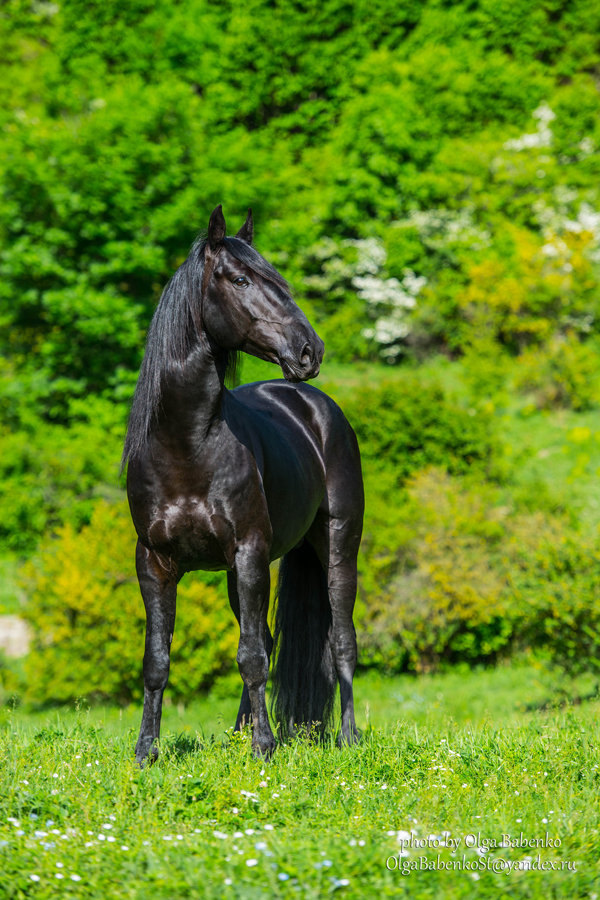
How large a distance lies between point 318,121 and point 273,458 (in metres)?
28.1

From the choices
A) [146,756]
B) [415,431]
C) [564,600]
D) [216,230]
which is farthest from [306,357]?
[415,431]

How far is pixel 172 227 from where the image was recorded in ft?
65.2

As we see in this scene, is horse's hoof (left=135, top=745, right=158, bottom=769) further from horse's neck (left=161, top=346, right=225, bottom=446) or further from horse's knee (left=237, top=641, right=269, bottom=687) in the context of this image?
horse's neck (left=161, top=346, right=225, bottom=446)

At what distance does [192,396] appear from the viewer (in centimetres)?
445

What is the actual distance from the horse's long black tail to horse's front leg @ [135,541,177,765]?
1088mm

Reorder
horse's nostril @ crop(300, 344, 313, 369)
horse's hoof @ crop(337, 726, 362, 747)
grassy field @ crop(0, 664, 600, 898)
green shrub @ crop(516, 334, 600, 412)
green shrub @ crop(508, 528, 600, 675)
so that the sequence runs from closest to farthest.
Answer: grassy field @ crop(0, 664, 600, 898)
horse's nostril @ crop(300, 344, 313, 369)
horse's hoof @ crop(337, 726, 362, 747)
green shrub @ crop(508, 528, 600, 675)
green shrub @ crop(516, 334, 600, 412)

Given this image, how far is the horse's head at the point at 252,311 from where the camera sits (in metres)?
4.21

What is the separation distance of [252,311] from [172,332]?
0.43 metres

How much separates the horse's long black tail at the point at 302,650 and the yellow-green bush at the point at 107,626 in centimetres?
756

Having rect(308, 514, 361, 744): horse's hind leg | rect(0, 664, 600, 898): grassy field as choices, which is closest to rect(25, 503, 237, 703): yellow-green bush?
rect(308, 514, 361, 744): horse's hind leg

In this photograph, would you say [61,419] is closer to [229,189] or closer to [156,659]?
[229,189]

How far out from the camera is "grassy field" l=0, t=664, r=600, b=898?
3.07 metres

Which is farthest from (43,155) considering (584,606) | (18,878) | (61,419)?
(18,878)

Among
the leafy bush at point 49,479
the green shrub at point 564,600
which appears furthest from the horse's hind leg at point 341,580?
the leafy bush at point 49,479
